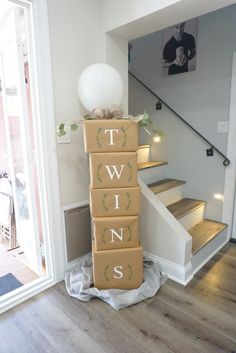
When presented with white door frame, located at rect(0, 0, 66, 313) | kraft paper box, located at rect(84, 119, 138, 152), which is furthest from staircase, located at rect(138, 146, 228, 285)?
white door frame, located at rect(0, 0, 66, 313)

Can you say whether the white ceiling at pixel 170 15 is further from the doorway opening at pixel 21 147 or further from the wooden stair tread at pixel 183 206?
the wooden stair tread at pixel 183 206

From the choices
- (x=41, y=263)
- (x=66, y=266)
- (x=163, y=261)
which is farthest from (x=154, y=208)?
(x=41, y=263)

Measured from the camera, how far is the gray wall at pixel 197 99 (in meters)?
2.33

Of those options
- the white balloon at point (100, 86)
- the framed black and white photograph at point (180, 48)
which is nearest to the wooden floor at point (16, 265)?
the white balloon at point (100, 86)

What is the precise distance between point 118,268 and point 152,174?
4.15 feet

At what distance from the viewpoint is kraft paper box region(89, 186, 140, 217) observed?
1617 millimetres

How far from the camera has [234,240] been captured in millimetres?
2543

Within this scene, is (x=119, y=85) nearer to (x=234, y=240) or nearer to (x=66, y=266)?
(x=66, y=266)

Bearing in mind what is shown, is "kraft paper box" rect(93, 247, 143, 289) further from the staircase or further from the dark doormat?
the dark doormat

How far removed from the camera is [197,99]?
2.54 m

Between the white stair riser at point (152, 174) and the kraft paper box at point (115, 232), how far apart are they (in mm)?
906

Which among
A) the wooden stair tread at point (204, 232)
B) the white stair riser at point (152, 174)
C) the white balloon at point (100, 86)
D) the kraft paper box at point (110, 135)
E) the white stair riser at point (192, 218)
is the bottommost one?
the wooden stair tread at point (204, 232)

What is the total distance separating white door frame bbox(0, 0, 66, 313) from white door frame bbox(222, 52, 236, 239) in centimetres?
174

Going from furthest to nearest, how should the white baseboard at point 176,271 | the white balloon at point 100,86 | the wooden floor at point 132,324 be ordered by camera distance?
the white baseboard at point 176,271, the white balloon at point 100,86, the wooden floor at point 132,324
